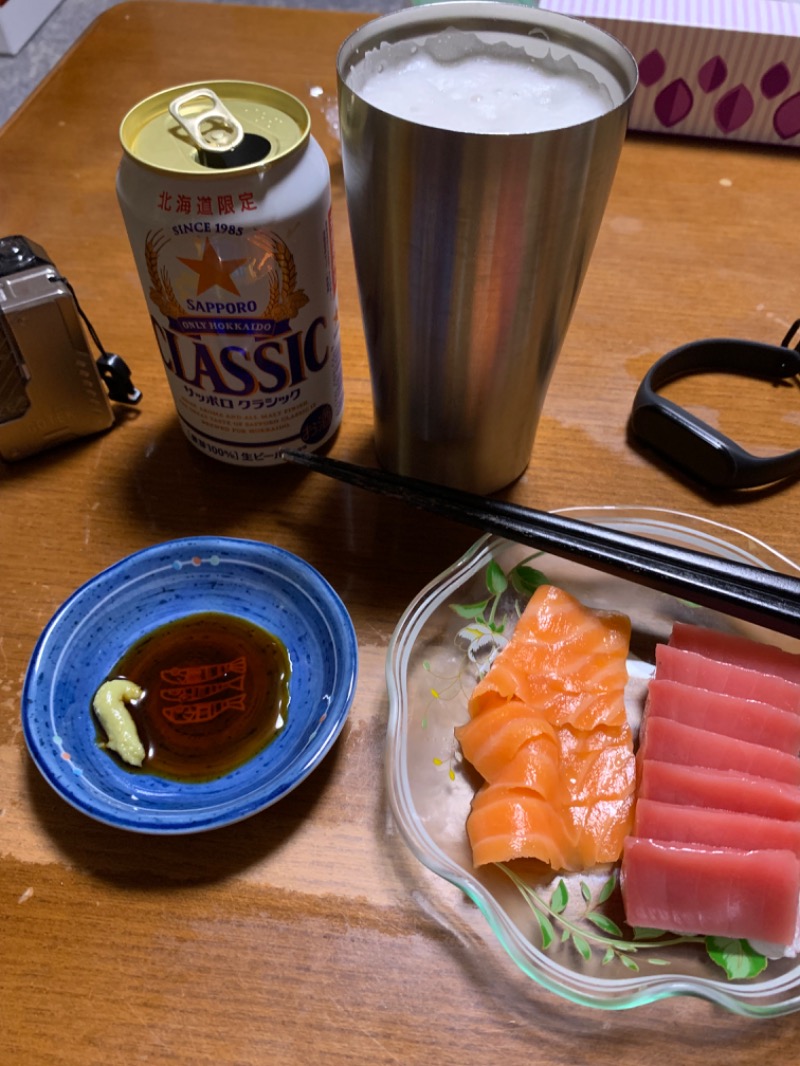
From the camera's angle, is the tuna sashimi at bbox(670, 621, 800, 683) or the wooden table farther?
the tuna sashimi at bbox(670, 621, 800, 683)

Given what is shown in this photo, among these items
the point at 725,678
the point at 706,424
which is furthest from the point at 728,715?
the point at 706,424

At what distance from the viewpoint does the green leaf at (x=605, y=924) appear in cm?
46

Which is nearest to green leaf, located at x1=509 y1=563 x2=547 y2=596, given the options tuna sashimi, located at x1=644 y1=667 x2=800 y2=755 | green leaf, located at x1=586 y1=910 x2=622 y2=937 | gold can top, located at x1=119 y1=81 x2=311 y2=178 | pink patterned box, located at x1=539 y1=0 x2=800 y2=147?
tuna sashimi, located at x1=644 y1=667 x2=800 y2=755

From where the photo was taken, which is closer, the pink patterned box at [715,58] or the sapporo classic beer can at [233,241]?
the sapporo classic beer can at [233,241]

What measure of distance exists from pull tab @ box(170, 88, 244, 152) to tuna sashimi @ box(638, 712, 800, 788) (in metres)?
0.47

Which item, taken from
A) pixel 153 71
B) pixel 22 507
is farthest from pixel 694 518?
pixel 153 71

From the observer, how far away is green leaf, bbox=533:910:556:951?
1.49ft

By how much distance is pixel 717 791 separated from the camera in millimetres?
489

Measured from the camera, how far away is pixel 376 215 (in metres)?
0.51

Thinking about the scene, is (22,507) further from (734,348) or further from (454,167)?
(734,348)

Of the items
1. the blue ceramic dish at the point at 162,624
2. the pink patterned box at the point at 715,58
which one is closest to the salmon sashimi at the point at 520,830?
the blue ceramic dish at the point at 162,624

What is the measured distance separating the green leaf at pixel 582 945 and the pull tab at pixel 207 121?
527 millimetres

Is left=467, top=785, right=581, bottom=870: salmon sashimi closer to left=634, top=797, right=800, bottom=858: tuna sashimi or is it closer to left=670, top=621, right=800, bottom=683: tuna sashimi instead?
left=634, top=797, right=800, bottom=858: tuna sashimi

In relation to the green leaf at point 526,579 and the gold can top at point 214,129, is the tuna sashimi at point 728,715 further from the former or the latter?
the gold can top at point 214,129
